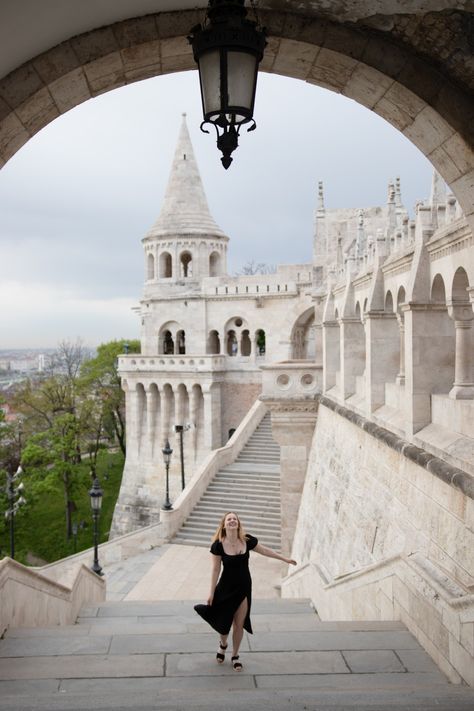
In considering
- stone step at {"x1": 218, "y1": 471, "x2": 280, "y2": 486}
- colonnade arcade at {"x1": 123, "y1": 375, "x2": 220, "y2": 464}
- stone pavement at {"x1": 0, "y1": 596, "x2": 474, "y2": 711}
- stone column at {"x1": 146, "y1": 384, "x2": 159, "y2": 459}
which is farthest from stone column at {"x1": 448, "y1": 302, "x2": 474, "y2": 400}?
stone column at {"x1": 146, "y1": 384, "x2": 159, "y2": 459}

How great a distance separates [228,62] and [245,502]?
18.7m

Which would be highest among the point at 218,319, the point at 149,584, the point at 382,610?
the point at 218,319

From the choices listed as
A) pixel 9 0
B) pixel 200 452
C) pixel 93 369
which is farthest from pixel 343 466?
pixel 93 369

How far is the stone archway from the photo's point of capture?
408cm

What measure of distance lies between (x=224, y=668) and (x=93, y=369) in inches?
1537

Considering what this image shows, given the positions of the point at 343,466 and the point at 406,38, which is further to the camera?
the point at 343,466

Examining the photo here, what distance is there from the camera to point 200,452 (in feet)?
105

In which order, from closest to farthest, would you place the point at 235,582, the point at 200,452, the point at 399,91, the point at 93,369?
the point at 399,91, the point at 235,582, the point at 200,452, the point at 93,369

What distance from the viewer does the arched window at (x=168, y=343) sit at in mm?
35062

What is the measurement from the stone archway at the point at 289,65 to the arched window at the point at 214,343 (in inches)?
1168

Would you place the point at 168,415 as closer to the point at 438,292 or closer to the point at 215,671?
the point at 438,292

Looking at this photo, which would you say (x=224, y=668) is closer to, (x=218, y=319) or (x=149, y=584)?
(x=149, y=584)

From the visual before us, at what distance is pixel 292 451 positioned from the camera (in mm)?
16141

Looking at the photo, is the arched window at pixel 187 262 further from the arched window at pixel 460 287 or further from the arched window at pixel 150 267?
the arched window at pixel 460 287
